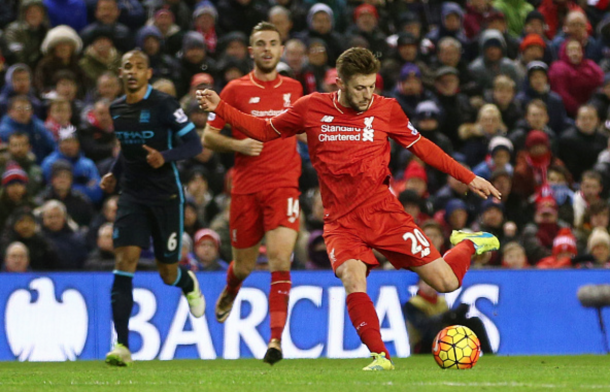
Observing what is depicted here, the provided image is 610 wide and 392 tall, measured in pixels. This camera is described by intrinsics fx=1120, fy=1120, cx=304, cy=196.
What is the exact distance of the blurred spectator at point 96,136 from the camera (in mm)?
15164

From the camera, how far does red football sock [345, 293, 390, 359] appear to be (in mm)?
7980

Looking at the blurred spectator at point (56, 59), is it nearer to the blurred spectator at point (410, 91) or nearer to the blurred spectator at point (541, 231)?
the blurred spectator at point (410, 91)

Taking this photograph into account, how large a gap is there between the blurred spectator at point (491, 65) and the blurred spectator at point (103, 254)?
21.9 feet

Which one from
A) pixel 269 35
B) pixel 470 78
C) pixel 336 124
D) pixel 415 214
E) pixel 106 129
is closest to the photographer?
pixel 336 124

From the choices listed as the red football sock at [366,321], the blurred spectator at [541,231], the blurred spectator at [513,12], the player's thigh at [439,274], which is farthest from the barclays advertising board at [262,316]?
the blurred spectator at [513,12]

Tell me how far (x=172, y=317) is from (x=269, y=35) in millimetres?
3620

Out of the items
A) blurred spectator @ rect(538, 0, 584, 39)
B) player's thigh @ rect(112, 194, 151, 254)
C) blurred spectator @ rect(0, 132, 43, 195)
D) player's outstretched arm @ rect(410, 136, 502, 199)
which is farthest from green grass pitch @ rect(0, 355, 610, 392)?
blurred spectator @ rect(538, 0, 584, 39)

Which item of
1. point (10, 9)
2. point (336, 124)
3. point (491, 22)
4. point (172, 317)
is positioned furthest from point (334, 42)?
point (336, 124)

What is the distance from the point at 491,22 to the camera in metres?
18.1

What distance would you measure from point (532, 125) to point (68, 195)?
649 cm

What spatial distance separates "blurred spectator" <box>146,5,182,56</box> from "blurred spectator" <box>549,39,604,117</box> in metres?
5.80

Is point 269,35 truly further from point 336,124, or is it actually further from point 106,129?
point 106,129

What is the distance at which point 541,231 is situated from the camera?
46.4 ft

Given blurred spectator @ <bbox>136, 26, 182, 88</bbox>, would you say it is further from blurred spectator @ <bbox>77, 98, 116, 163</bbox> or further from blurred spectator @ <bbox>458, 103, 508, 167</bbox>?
blurred spectator @ <bbox>458, 103, 508, 167</bbox>
